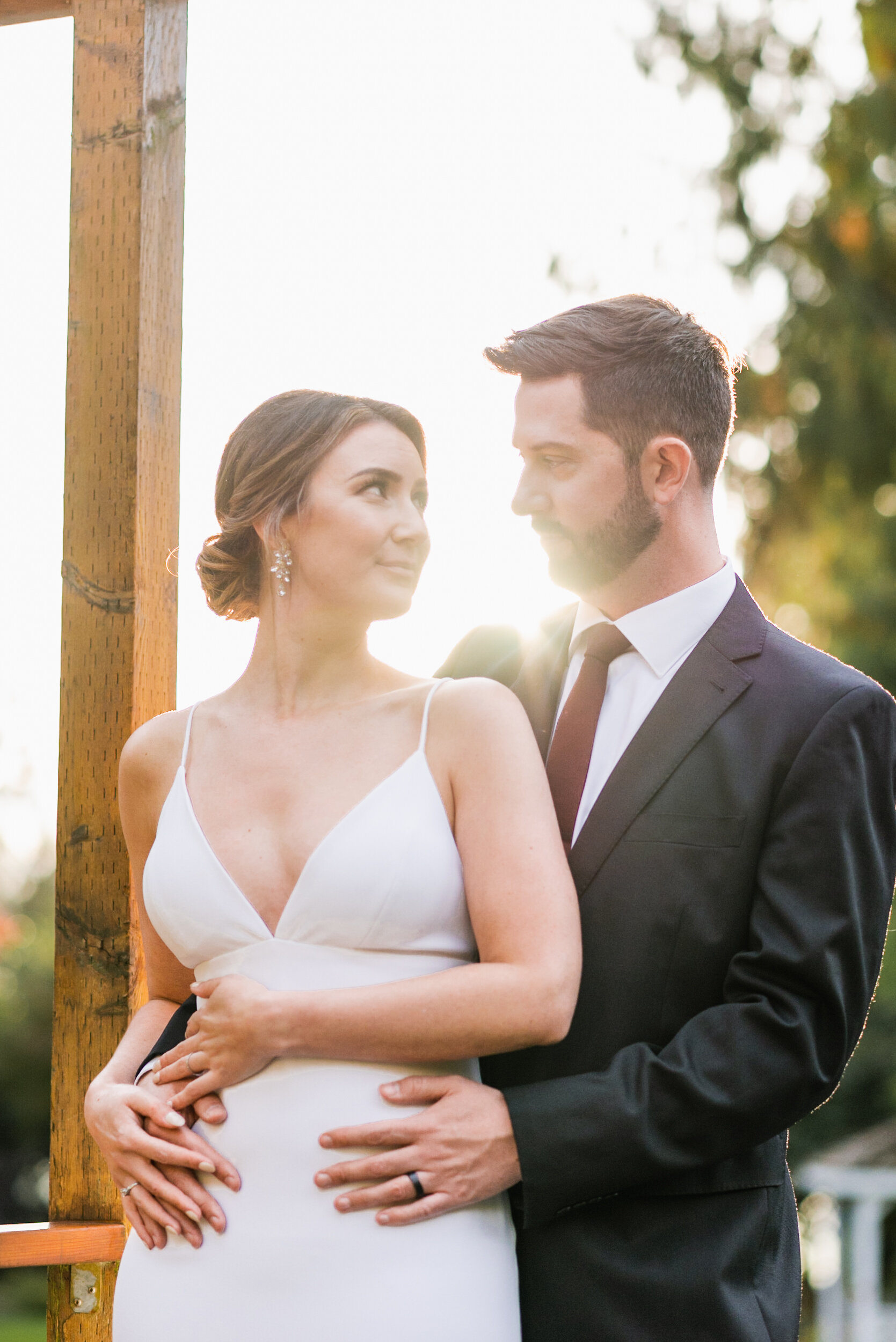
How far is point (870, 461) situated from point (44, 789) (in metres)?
16.5

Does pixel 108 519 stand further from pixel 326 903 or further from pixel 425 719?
pixel 326 903

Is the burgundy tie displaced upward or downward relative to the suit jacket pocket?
upward

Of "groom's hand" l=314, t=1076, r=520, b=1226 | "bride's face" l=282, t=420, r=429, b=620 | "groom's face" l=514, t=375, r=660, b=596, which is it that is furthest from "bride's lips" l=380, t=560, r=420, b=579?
"groom's hand" l=314, t=1076, r=520, b=1226

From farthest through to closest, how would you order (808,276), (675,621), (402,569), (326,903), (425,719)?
(808,276)
(675,621)
(402,569)
(425,719)
(326,903)

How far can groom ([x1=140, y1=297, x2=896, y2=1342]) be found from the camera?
204 centimetres

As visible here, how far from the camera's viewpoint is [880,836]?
218 cm

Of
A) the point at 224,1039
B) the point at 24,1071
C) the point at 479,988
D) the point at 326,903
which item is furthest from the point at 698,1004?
the point at 24,1071

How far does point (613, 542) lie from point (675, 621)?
182mm

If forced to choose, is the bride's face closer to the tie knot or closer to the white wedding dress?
the white wedding dress

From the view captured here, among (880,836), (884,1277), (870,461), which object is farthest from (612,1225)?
(884,1277)

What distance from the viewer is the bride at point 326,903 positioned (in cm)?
203

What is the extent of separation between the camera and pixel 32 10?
8.99 feet

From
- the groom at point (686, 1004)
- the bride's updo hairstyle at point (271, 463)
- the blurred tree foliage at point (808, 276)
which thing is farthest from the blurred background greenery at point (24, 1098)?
the groom at point (686, 1004)

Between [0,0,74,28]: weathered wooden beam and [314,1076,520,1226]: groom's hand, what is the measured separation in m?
2.08
